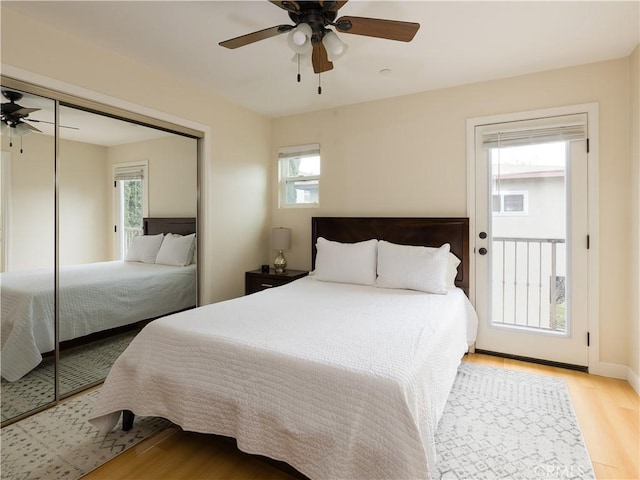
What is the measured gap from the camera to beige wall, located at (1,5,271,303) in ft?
7.20

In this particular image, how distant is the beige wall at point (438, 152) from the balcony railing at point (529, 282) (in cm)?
29

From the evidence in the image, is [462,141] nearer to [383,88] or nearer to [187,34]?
[383,88]

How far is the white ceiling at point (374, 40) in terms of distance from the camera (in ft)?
6.75

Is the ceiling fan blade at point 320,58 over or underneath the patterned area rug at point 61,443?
over

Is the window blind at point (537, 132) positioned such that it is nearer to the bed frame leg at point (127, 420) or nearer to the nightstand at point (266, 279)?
the nightstand at point (266, 279)

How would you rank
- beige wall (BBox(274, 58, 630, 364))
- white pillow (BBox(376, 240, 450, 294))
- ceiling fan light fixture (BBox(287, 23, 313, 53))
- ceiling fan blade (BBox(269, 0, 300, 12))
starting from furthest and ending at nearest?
white pillow (BBox(376, 240, 450, 294)) → beige wall (BBox(274, 58, 630, 364)) → ceiling fan light fixture (BBox(287, 23, 313, 53)) → ceiling fan blade (BBox(269, 0, 300, 12))

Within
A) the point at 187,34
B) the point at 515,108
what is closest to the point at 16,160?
the point at 187,34

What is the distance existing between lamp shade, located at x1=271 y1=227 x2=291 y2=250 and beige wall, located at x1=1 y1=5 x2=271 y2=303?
11.6 inches

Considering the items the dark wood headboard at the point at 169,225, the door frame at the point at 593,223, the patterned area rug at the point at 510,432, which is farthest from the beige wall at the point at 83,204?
the door frame at the point at 593,223

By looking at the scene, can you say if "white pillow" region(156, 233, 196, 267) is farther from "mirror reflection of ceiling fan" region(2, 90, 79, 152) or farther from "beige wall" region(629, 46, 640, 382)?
"beige wall" region(629, 46, 640, 382)

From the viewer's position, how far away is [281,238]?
12.9ft

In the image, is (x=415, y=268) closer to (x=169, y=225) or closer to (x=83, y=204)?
(x=169, y=225)

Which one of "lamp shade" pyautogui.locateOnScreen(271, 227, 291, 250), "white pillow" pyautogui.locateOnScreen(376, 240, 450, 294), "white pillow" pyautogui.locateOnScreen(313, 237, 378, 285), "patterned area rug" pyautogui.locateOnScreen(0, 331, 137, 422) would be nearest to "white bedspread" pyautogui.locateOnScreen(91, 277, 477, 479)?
"white pillow" pyautogui.locateOnScreen(376, 240, 450, 294)

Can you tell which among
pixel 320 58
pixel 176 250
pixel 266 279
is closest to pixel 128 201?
pixel 176 250
